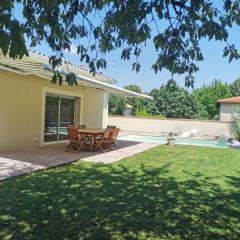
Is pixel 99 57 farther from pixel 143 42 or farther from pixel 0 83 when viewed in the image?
pixel 0 83

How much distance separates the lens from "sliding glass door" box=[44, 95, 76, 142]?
71.9 ft

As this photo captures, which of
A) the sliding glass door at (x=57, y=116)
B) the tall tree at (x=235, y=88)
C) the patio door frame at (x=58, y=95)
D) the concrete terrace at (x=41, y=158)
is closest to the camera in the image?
the concrete terrace at (x=41, y=158)

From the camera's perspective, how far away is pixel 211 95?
75938 mm

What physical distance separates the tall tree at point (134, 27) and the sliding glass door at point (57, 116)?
14747 millimetres

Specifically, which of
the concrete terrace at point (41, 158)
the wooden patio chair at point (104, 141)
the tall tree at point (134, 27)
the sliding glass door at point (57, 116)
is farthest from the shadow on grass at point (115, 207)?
the sliding glass door at point (57, 116)

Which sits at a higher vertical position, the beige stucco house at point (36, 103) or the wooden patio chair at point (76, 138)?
the beige stucco house at point (36, 103)

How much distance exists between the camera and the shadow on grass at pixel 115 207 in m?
7.21

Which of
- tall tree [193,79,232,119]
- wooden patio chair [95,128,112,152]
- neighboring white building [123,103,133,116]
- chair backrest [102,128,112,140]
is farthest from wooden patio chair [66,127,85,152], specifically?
tall tree [193,79,232,119]

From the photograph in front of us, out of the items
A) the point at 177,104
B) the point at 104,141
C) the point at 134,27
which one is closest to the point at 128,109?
the point at 177,104

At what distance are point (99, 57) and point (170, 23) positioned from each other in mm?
1534

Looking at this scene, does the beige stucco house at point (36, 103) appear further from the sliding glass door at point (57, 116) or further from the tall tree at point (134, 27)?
the tall tree at point (134, 27)

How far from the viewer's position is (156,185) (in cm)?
1153

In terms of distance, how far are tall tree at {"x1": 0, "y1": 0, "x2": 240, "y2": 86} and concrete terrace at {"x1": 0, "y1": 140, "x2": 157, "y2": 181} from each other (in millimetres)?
6419

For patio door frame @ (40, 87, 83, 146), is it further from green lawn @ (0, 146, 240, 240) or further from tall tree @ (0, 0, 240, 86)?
tall tree @ (0, 0, 240, 86)
